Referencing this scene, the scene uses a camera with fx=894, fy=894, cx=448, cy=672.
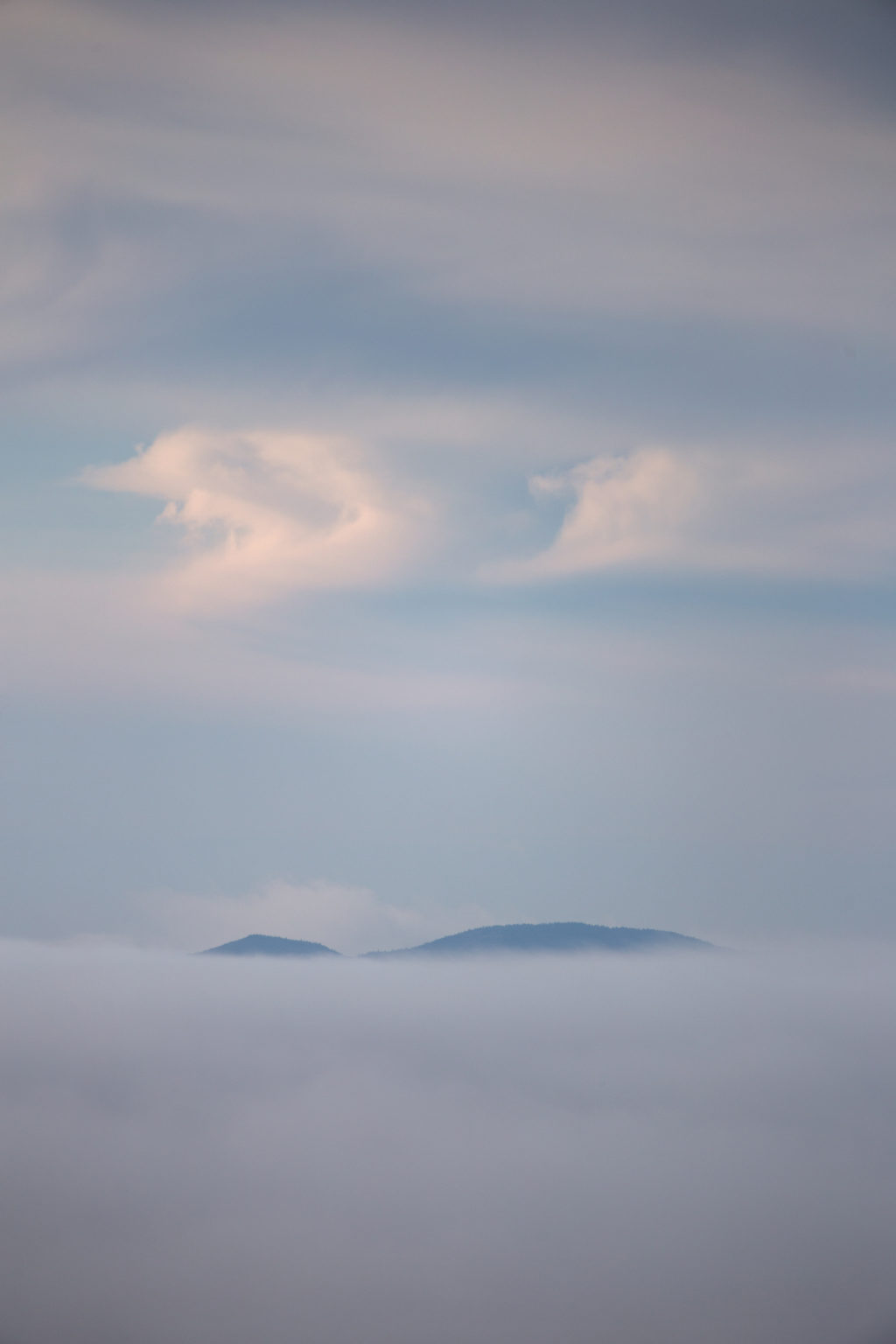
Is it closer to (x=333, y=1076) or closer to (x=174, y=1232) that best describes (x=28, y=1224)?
(x=174, y=1232)

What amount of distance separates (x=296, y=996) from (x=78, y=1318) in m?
7.09

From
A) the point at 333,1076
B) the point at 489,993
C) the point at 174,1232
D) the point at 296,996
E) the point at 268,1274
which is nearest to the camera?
the point at 268,1274

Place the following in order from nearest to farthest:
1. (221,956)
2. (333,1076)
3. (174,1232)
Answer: (174,1232) < (221,956) < (333,1076)

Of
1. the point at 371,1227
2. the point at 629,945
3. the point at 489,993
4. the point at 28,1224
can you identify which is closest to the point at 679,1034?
the point at 629,945

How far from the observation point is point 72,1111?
9141 mm

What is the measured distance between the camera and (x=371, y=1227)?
800 cm

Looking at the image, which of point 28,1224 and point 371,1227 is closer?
point 28,1224

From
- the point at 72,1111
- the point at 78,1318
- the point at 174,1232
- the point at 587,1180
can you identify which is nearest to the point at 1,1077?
the point at 72,1111

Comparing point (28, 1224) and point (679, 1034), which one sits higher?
point (679, 1034)

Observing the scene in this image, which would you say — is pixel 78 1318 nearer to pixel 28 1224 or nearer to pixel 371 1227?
pixel 28 1224

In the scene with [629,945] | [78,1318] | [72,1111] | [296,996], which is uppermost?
[629,945]

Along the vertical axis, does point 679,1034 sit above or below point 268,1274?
above

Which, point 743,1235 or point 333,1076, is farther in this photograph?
point 333,1076

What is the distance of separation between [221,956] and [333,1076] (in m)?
3.01
